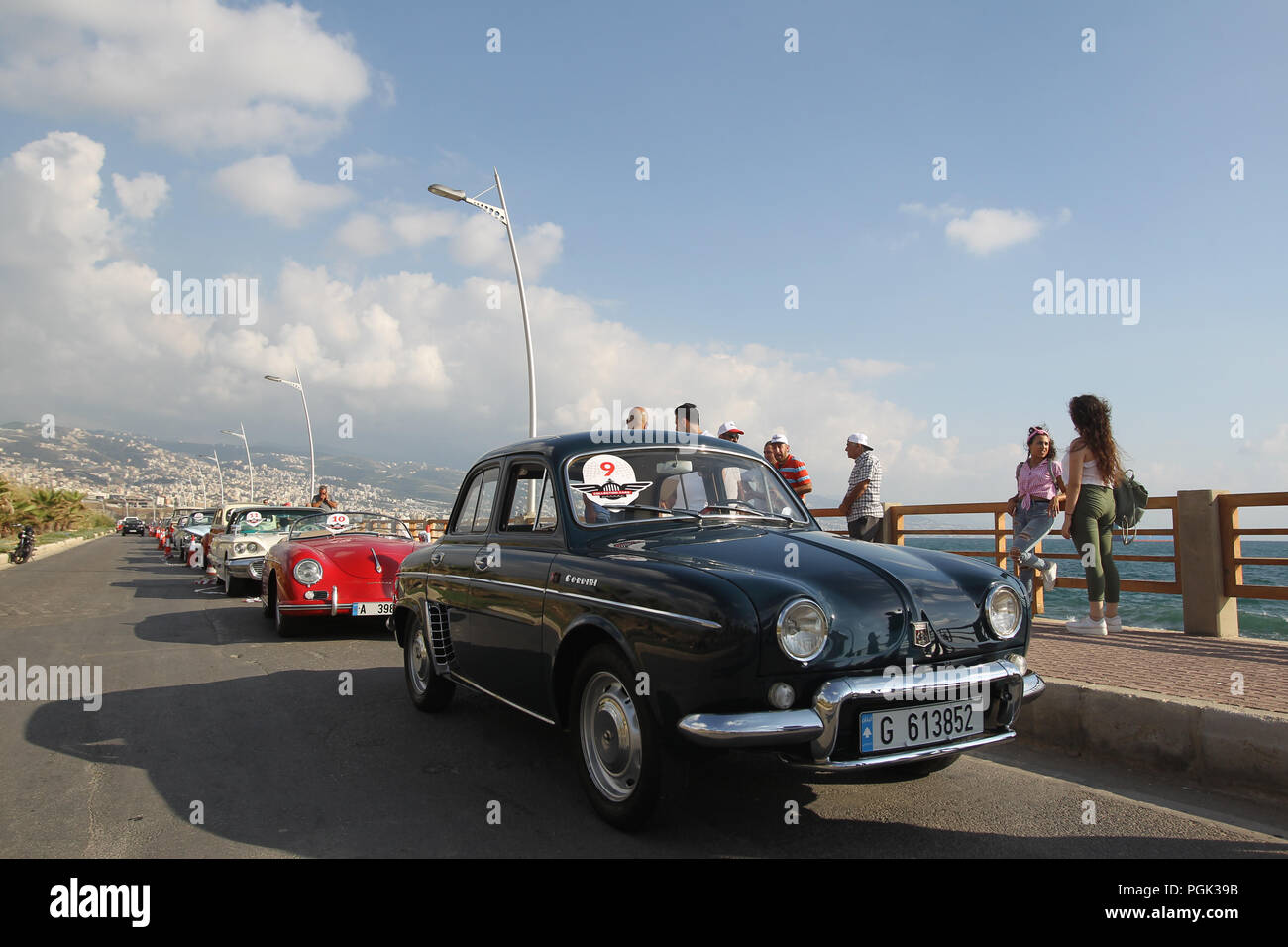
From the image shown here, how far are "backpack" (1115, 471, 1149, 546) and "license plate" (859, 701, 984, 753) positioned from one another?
4.80 m

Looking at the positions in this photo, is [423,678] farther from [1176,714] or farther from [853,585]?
[1176,714]

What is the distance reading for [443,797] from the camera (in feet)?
12.7

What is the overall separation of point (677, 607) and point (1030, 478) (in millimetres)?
5535

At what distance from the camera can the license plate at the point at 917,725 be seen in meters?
3.06

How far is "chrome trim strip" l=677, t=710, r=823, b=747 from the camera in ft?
9.45

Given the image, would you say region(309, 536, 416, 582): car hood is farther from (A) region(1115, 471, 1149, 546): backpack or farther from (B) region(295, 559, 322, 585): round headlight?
(A) region(1115, 471, 1149, 546): backpack

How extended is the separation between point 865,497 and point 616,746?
5.50 metres

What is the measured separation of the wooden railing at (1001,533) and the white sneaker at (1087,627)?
0.49 meters

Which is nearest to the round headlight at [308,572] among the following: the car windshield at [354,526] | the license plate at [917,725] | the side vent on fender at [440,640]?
the car windshield at [354,526]

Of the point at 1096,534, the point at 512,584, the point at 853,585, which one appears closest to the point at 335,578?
the point at 512,584

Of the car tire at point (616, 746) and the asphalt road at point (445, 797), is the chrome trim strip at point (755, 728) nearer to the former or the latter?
the car tire at point (616, 746)
